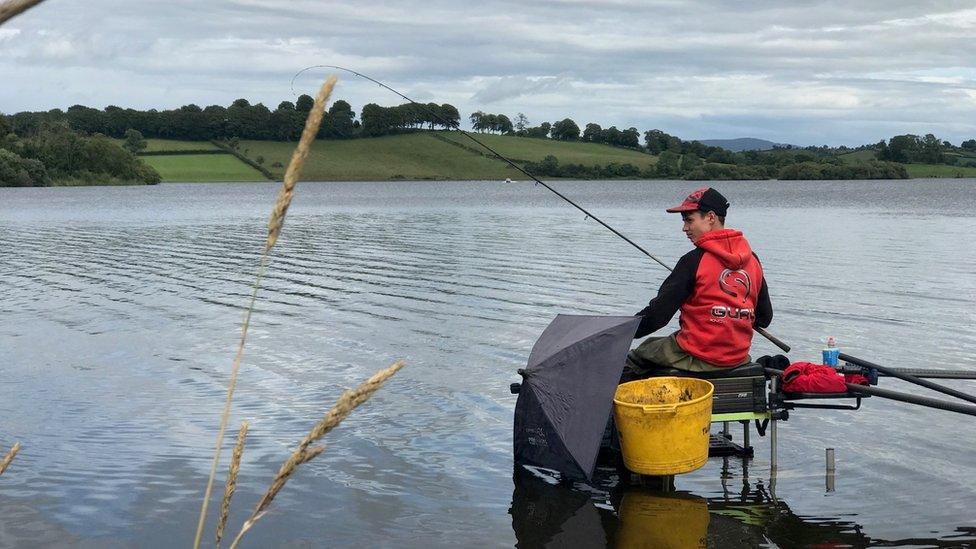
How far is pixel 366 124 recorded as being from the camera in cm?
13688

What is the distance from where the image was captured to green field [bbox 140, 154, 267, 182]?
121062mm

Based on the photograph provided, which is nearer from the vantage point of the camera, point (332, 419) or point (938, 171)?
point (332, 419)

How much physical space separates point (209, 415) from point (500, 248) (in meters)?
23.0

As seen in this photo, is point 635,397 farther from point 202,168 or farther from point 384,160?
point 384,160

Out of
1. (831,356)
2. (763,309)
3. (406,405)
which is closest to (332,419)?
(831,356)

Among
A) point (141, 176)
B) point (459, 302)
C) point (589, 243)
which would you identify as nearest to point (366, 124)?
point (141, 176)

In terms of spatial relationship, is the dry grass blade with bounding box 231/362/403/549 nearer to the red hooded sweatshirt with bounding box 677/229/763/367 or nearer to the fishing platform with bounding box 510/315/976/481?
the fishing platform with bounding box 510/315/976/481

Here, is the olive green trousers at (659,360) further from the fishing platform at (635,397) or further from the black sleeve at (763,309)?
the black sleeve at (763,309)

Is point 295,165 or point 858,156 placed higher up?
point 858,156

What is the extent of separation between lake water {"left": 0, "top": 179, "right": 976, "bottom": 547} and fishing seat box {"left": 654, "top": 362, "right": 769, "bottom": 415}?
770 mm

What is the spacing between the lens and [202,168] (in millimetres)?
126750

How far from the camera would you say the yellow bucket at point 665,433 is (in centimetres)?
753

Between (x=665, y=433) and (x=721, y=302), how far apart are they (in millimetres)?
1199

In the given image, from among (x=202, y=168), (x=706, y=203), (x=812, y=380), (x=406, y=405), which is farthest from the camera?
(x=202, y=168)
